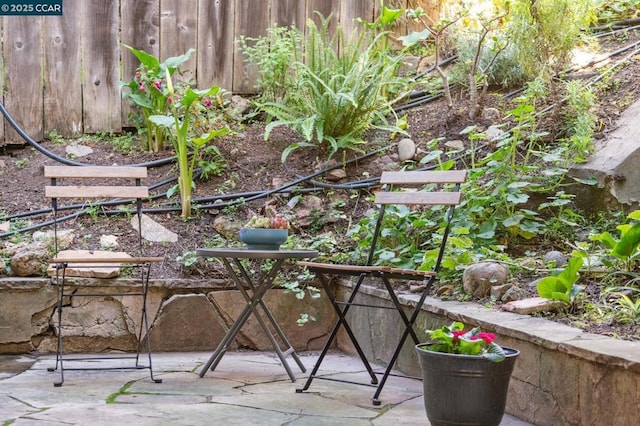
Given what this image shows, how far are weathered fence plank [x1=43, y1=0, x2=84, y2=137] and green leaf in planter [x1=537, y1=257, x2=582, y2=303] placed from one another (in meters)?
3.70

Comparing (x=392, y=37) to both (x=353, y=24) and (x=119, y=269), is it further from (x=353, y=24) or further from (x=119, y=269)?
(x=119, y=269)

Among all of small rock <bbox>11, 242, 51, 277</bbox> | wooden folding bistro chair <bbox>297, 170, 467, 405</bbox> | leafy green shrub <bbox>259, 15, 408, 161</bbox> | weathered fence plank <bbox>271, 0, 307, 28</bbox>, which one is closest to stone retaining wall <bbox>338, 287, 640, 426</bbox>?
wooden folding bistro chair <bbox>297, 170, 467, 405</bbox>

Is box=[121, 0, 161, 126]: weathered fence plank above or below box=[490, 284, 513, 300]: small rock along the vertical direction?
above

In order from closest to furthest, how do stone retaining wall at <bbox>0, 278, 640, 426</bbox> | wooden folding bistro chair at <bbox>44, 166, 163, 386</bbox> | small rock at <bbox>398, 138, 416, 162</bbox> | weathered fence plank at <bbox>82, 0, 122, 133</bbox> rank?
stone retaining wall at <bbox>0, 278, 640, 426</bbox>, wooden folding bistro chair at <bbox>44, 166, 163, 386</bbox>, small rock at <bbox>398, 138, 416, 162</bbox>, weathered fence plank at <bbox>82, 0, 122, 133</bbox>

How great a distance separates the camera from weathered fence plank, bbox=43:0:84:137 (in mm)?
5559

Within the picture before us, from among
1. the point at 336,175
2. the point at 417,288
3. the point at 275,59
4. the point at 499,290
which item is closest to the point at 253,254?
the point at 417,288

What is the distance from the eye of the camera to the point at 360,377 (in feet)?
12.6

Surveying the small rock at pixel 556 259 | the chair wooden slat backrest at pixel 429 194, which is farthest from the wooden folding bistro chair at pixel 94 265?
the small rock at pixel 556 259

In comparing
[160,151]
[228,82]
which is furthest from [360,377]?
[228,82]

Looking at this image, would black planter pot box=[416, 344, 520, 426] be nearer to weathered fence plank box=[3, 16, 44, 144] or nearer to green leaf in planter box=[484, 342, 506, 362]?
green leaf in planter box=[484, 342, 506, 362]

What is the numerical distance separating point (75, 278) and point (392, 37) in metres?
3.08

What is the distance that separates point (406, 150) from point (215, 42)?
1.67 m

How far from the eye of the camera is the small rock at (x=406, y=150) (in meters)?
5.23

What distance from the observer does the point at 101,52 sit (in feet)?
18.5
